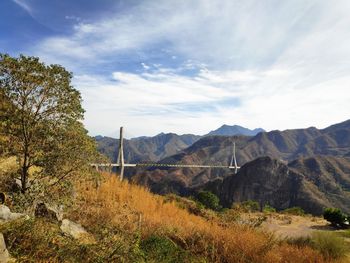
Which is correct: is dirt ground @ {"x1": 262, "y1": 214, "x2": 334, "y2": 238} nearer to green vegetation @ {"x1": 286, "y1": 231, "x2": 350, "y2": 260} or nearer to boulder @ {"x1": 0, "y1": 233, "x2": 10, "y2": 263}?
green vegetation @ {"x1": 286, "y1": 231, "x2": 350, "y2": 260}

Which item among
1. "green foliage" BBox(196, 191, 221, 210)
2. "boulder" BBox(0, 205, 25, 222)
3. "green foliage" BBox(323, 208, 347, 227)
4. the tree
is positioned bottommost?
"green foliage" BBox(196, 191, 221, 210)

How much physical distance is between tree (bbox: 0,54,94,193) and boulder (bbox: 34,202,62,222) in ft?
1.47

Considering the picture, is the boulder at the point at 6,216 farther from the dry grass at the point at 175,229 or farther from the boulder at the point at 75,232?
the dry grass at the point at 175,229

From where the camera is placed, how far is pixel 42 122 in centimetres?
668

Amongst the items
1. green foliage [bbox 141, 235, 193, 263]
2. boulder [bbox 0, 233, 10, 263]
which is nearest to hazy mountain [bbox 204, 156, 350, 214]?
green foliage [bbox 141, 235, 193, 263]

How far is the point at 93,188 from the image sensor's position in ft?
36.1

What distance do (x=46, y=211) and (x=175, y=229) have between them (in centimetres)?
321

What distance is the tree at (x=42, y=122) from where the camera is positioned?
6297mm

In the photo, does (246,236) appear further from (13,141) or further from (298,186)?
(298,186)

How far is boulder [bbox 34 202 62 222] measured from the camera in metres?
6.77

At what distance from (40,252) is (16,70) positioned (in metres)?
3.23

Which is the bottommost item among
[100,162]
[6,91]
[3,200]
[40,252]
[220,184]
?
[220,184]

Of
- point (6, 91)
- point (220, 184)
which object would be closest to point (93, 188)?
point (6, 91)

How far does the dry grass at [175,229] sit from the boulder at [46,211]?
82 cm
